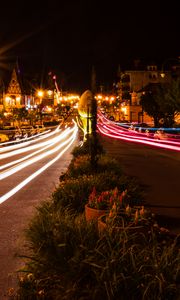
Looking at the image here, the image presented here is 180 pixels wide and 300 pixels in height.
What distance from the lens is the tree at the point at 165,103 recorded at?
44.5m

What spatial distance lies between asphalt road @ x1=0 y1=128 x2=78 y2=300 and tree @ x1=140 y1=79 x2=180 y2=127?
28.3m

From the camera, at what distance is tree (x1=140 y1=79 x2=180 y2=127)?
146 ft

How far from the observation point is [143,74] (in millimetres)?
93250

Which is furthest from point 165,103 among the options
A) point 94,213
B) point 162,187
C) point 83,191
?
point 94,213

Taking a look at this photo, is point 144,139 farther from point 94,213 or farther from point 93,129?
point 94,213

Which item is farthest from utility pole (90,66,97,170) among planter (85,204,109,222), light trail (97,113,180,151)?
light trail (97,113,180,151)

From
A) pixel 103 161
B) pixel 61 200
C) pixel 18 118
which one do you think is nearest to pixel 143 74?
pixel 18 118

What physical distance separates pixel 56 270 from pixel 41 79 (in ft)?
392

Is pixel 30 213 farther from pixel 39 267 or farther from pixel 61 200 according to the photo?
pixel 39 267

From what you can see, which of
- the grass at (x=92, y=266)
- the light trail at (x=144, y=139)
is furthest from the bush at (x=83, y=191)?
Answer: the light trail at (x=144, y=139)

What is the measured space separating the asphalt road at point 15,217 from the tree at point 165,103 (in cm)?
2835

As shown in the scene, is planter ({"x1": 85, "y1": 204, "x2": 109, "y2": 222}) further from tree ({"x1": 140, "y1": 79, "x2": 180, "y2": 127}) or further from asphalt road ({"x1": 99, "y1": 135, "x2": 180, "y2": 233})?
tree ({"x1": 140, "y1": 79, "x2": 180, "y2": 127})

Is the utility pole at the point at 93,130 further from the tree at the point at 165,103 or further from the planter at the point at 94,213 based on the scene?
the tree at the point at 165,103

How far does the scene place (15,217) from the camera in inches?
386
